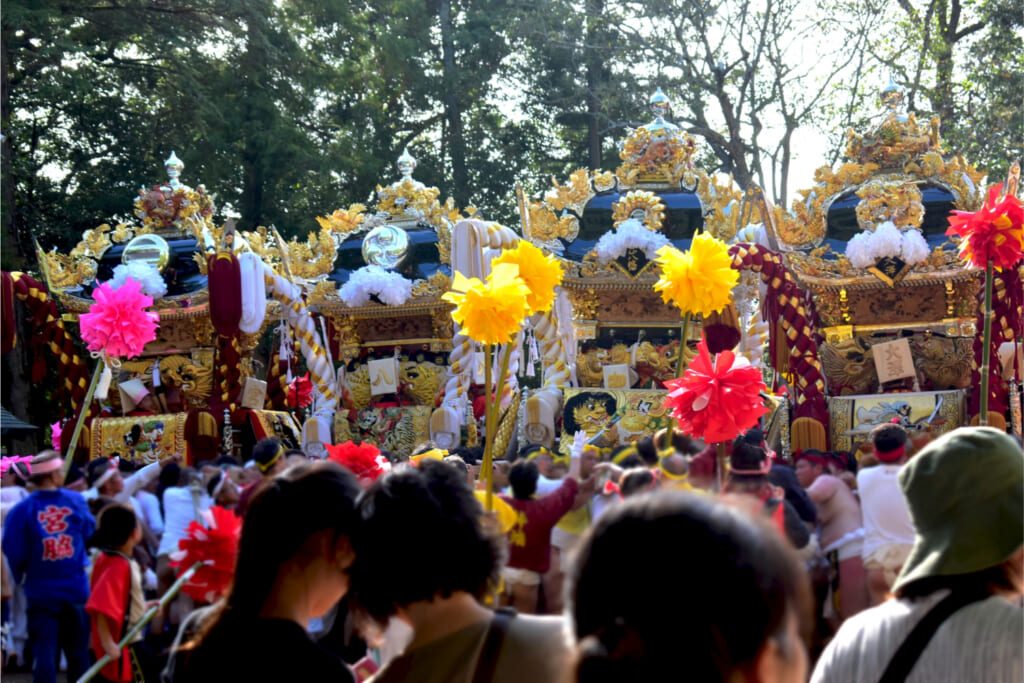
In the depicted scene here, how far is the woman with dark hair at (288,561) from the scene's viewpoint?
279 cm

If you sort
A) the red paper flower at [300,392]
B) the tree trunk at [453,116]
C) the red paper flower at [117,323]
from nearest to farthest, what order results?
the red paper flower at [117,323] < the red paper flower at [300,392] < the tree trunk at [453,116]

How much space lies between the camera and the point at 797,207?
547 inches

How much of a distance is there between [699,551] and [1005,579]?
128 centimetres

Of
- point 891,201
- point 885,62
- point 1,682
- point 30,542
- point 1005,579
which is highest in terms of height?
point 885,62

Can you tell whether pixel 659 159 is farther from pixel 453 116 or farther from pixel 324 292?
pixel 453 116

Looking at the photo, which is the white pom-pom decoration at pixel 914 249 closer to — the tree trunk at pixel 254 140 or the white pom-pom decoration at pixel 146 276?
the white pom-pom decoration at pixel 146 276

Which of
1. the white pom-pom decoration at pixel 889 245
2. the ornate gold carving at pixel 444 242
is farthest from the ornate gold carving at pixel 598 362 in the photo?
the white pom-pom decoration at pixel 889 245

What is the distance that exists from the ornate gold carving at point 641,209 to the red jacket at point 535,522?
811cm

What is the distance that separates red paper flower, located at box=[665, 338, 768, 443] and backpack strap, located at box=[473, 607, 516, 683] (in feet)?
10.8

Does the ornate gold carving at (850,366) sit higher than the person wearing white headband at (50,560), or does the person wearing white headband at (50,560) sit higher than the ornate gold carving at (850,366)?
the ornate gold carving at (850,366)

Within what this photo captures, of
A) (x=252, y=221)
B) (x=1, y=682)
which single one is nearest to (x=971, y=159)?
(x=252, y=221)

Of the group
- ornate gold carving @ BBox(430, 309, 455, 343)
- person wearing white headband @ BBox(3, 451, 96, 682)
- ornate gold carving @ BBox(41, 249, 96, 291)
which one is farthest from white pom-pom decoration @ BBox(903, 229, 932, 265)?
ornate gold carving @ BBox(41, 249, 96, 291)

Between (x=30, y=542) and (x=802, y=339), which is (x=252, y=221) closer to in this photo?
(x=802, y=339)

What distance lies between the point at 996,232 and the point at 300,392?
42.6 feet
